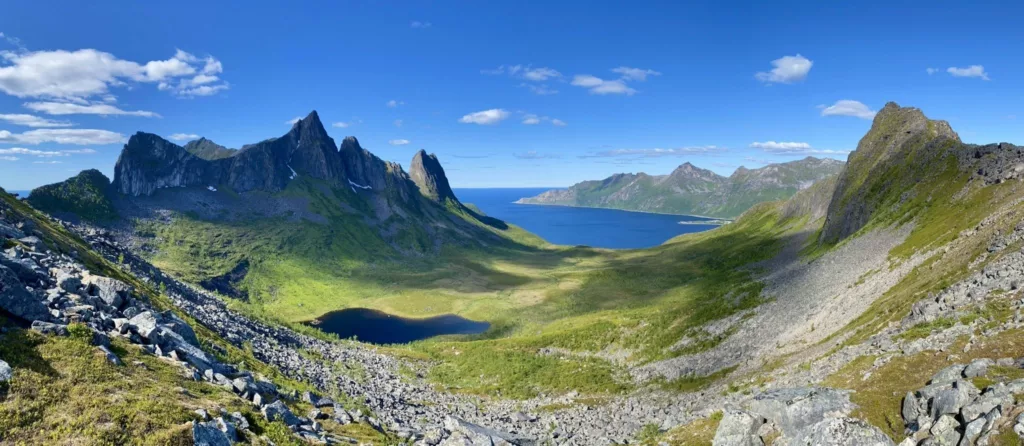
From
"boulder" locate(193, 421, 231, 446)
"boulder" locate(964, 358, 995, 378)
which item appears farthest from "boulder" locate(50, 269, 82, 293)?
"boulder" locate(964, 358, 995, 378)

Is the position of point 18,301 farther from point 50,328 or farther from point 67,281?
point 67,281

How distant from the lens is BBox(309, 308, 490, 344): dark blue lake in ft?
405

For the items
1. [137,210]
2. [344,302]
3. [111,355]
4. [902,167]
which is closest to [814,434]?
[111,355]

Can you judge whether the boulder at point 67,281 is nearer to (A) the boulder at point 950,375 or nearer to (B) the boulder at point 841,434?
(B) the boulder at point 841,434

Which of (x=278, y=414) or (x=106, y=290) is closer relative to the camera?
(x=278, y=414)

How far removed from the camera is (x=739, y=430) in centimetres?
2502

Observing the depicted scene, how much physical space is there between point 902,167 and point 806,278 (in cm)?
5604

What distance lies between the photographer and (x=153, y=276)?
65812 millimetres

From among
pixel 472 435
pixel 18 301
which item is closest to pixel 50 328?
pixel 18 301

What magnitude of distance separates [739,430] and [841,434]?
578cm

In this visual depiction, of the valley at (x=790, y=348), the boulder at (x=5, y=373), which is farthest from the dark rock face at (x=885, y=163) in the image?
the boulder at (x=5, y=373)

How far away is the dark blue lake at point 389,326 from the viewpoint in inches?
4855

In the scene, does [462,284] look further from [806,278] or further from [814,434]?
[814,434]

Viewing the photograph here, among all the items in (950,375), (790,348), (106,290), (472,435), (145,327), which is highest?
(106,290)
